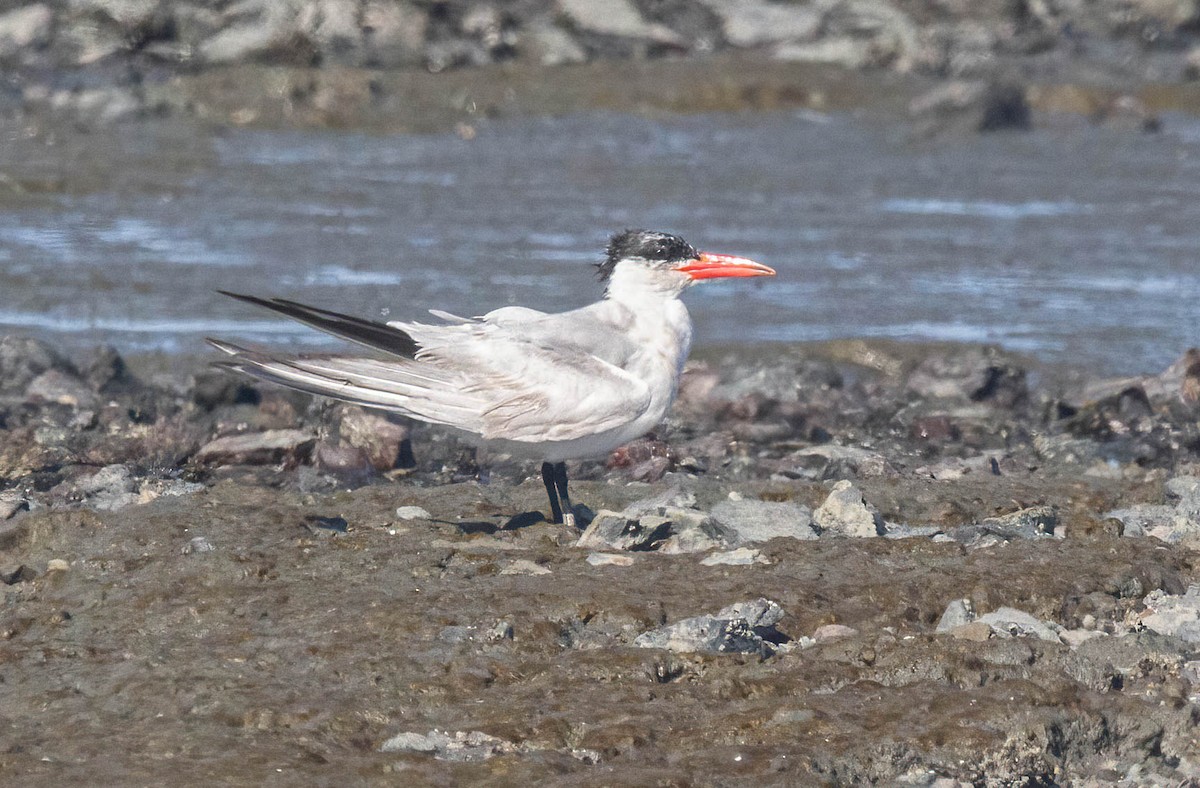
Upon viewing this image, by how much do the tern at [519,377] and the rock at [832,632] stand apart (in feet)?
3.95

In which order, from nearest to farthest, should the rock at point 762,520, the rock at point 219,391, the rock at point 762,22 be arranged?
the rock at point 762,520
the rock at point 219,391
the rock at point 762,22

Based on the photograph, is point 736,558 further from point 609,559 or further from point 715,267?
point 715,267

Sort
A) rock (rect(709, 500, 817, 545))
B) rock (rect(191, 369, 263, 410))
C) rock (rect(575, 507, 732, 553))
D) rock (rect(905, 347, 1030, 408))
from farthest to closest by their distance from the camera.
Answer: rock (rect(905, 347, 1030, 408)) → rock (rect(191, 369, 263, 410)) → rock (rect(709, 500, 817, 545)) → rock (rect(575, 507, 732, 553))

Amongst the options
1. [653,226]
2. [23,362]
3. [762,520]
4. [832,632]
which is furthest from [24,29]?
[832,632]

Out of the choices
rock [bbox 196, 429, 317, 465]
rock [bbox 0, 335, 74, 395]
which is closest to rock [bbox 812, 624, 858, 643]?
rock [bbox 196, 429, 317, 465]

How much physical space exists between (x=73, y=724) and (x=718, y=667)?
1335 mm

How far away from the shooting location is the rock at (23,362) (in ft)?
24.5

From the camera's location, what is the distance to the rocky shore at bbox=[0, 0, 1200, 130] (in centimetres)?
1543

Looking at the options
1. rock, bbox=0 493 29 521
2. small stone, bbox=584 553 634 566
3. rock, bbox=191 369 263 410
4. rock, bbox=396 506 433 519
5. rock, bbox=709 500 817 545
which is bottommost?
rock, bbox=191 369 263 410

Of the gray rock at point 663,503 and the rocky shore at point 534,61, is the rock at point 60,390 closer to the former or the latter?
the gray rock at point 663,503

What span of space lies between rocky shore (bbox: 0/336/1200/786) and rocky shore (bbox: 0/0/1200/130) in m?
9.45

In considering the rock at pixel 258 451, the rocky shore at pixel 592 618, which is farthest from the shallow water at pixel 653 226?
the rocky shore at pixel 592 618

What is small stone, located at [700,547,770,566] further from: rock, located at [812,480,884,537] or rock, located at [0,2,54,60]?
rock, located at [0,2,54,60]

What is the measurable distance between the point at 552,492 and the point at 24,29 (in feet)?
44.8
